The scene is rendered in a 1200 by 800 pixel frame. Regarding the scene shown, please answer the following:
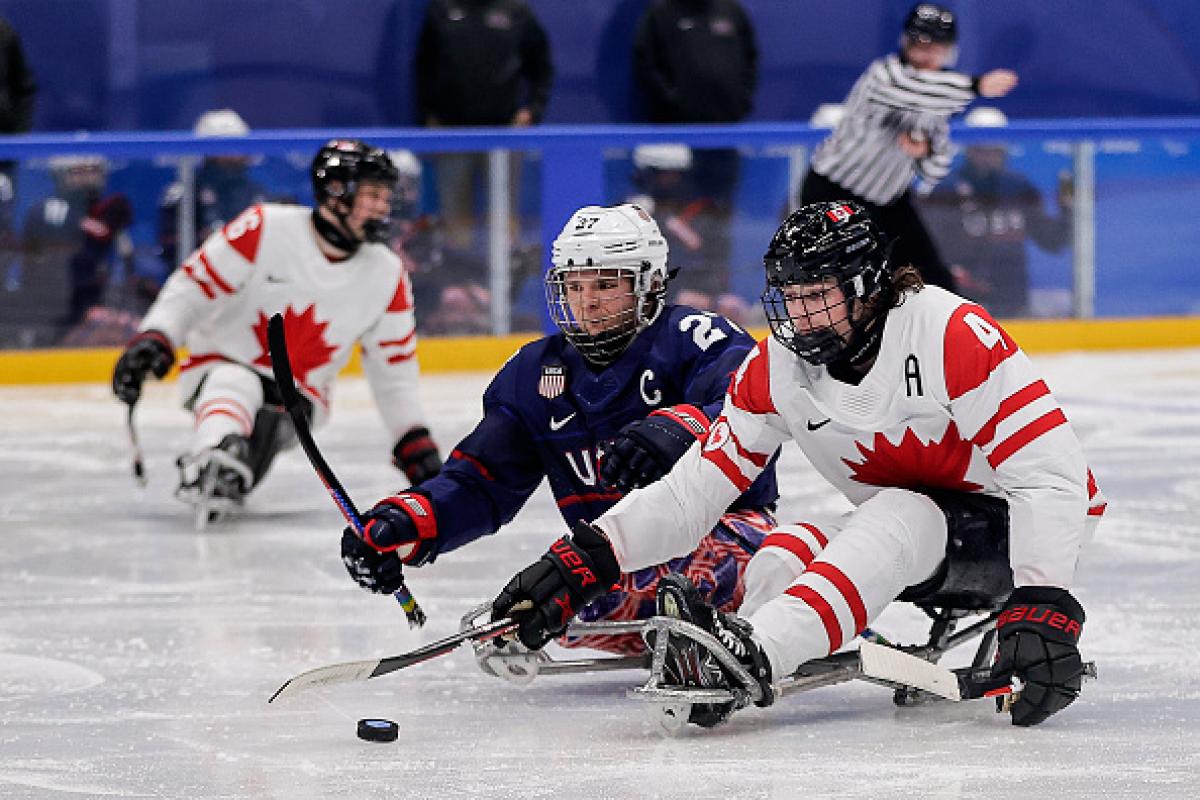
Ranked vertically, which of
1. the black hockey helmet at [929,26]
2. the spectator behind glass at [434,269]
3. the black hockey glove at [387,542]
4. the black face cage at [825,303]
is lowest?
the spectator behind glass at [434,269]

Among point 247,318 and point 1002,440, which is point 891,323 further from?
point 247,318

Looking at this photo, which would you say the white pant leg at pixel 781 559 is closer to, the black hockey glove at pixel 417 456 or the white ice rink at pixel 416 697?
the white ice rink at pixel 416 697

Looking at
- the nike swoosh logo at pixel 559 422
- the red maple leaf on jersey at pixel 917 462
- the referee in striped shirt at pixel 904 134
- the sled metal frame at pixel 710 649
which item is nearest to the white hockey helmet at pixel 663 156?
the referee in striped shirt at pixel 904 134

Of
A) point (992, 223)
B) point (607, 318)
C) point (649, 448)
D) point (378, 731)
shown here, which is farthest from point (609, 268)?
point (992, 223)

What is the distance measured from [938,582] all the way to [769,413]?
14.0 inches

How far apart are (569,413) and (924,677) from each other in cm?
88

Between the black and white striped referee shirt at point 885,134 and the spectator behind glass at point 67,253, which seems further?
the spectator behind glass at point 67,253

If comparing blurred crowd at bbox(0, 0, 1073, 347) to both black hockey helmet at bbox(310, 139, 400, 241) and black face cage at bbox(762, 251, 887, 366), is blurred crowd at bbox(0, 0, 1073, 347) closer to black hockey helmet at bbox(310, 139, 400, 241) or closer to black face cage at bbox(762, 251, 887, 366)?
black hockey helmet at bbox(310, 139, 400, 241)

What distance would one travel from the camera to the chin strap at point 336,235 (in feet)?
19.3

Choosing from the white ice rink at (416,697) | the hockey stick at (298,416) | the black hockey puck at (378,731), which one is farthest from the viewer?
the hockey stick at (298,416)

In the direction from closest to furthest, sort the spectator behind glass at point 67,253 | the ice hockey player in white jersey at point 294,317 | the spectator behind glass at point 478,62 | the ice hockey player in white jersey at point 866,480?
the ice hockey player in white jersey at point 866,480 → the ice hockey player in white jersey at point 294,317 → the spectator behind glass at point 67,253 → the spectator behind glass at point 478,62

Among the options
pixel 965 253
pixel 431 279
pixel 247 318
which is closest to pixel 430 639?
pixel 247 318

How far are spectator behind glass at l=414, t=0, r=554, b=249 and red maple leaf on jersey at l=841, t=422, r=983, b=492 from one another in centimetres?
662

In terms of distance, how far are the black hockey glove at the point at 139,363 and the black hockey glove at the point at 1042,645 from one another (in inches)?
121
